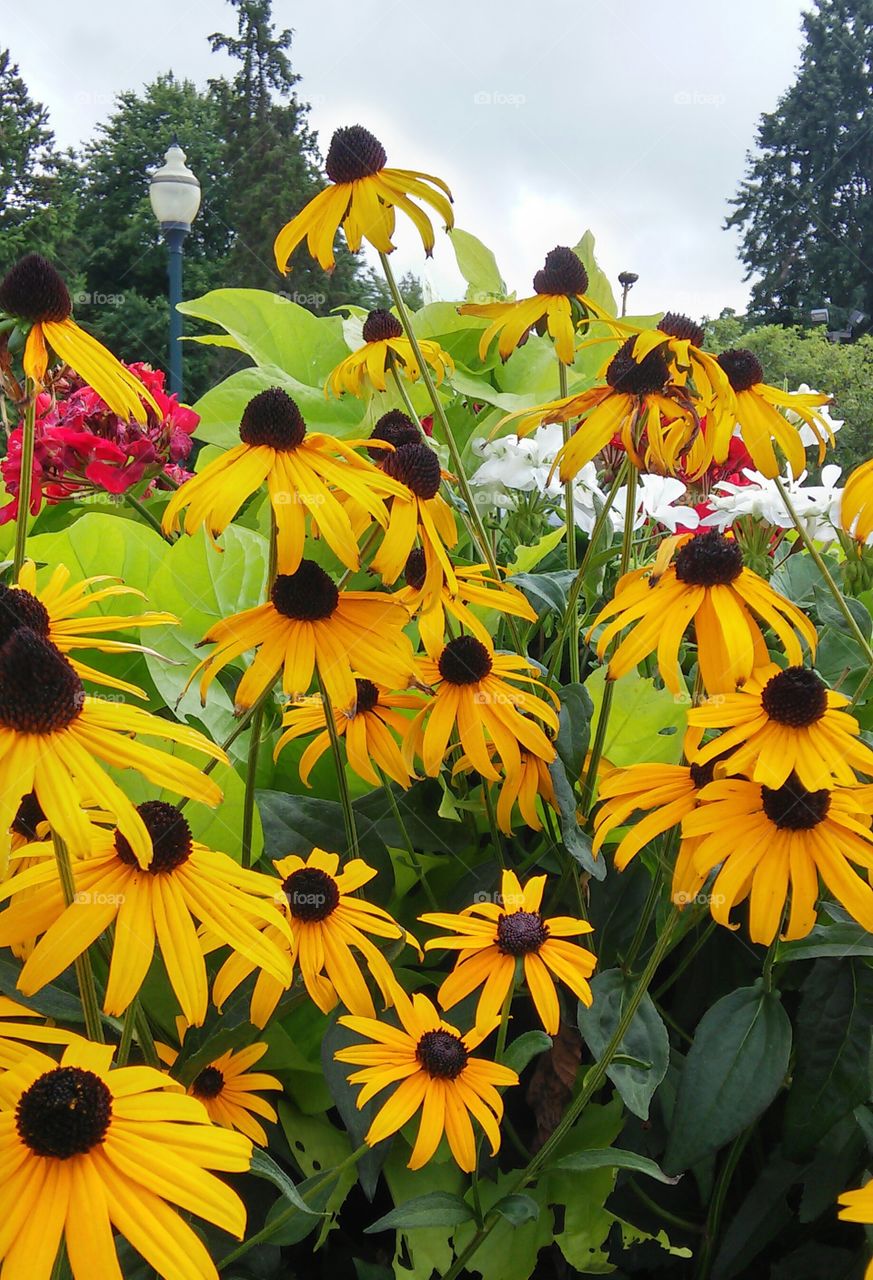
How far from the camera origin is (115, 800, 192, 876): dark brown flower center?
57cm

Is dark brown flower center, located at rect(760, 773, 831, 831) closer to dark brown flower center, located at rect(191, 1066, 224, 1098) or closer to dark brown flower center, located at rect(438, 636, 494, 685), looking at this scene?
dark brown flower center, located at rect(438, 636, 494, 685)

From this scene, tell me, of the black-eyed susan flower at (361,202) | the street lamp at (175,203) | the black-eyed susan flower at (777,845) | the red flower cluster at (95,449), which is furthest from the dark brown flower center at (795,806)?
the street lamp at (175,203)

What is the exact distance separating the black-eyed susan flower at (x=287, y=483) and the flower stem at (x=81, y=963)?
0.67 ft

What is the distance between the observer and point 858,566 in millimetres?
1266

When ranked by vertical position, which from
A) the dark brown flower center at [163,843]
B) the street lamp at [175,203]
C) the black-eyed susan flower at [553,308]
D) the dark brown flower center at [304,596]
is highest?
the street lamp at [175,203]

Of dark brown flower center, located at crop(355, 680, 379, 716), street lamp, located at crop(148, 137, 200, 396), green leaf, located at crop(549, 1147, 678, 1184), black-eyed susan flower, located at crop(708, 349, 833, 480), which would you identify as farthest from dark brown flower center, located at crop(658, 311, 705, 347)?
street lamp, located at crop(148, 137, 200, 396)

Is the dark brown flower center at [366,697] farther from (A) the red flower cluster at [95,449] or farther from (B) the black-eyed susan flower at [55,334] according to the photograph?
(A) the red flower cluster at [95,449]

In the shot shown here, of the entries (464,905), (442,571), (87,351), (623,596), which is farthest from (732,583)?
(87,351)

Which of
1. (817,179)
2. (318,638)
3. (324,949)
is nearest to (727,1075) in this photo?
(324,949)

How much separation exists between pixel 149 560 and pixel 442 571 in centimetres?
48

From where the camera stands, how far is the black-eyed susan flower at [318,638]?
667mm

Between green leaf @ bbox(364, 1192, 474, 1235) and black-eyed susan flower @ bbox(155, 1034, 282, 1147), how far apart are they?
106 mm

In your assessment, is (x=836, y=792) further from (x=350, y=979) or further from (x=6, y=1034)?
(x=6, y=1034)

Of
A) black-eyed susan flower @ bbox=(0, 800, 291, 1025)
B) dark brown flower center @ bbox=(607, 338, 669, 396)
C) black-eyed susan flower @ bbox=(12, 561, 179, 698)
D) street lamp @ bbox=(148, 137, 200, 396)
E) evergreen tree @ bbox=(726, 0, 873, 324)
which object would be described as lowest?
black-eyed susan flower @ bbox=(0, 800, 291, 1025)
